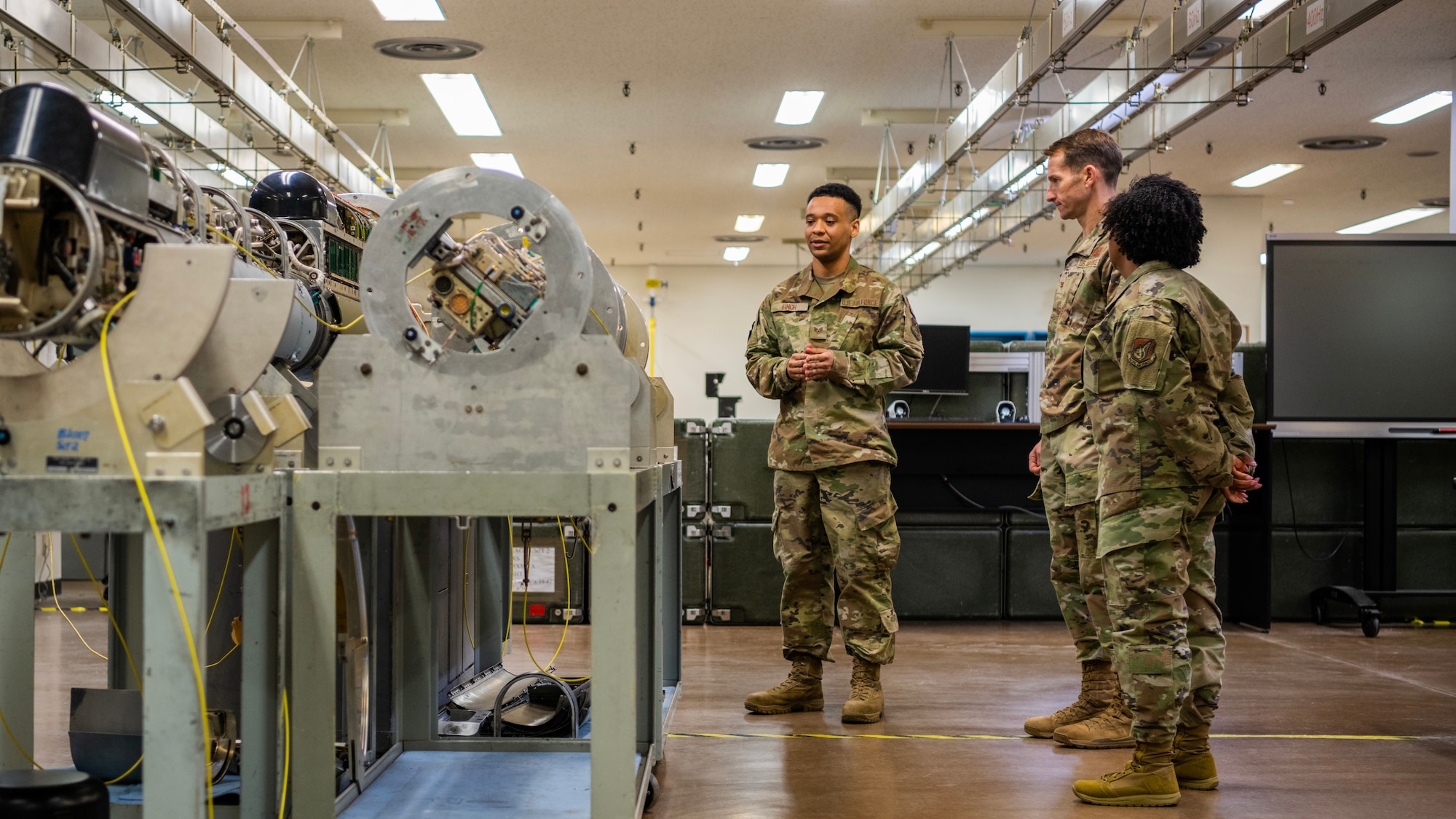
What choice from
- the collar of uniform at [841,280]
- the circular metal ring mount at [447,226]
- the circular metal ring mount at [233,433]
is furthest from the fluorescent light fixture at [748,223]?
the circular metal ring mount at [233,433]

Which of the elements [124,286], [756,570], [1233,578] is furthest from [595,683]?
[1233,578]

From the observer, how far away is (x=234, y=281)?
1.82 m

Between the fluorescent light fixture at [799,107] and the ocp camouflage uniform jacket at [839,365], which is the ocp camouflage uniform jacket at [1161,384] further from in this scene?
the fluorescent light fixture at [799,107]

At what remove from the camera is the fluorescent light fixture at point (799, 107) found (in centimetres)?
817

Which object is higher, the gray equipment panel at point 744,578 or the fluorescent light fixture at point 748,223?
the fluorescent light fixture at point 748,223

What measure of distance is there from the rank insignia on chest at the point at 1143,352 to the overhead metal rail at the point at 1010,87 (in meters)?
2.23

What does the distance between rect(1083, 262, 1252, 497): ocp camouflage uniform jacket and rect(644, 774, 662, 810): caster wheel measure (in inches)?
47.8

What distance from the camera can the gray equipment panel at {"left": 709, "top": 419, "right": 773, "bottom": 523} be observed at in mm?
5141

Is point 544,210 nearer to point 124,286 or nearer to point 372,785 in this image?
point 124,286

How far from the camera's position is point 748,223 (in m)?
13.2

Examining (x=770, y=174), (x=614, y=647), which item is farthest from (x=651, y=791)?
(x=770, y=174)

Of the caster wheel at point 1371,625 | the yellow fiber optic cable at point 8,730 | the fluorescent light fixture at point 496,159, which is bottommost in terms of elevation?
the caster wheel at point 1371,625

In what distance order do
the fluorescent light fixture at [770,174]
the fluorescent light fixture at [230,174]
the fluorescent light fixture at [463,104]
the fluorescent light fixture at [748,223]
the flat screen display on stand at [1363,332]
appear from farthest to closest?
the fluorescent light fixture at [748,223] → the fluorescent light fixture at [770,174] → the fluorescent light fixture at [463,104] → the fluorescent light fixture at [230,174] → the flat screen display on stand at [1363,332]

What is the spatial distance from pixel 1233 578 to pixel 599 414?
440cm
